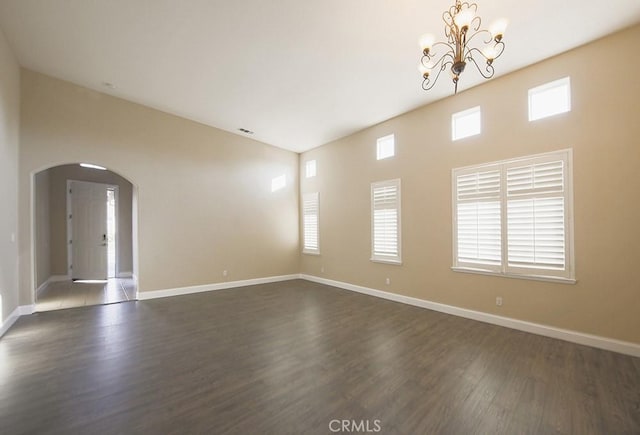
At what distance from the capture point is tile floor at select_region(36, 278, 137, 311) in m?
4.93

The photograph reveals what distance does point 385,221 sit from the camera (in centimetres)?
537

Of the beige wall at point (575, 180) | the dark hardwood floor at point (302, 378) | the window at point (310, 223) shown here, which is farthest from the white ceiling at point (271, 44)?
the dark hardwood floor at point (302, 378)

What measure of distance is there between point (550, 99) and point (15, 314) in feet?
27.5

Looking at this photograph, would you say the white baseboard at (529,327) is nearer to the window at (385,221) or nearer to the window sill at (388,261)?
the window sill at (388,261)

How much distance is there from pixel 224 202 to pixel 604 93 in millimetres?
6599

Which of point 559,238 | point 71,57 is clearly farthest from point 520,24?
point 71,57

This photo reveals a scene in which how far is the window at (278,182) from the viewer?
23.6 feet

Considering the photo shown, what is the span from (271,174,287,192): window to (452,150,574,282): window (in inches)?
176

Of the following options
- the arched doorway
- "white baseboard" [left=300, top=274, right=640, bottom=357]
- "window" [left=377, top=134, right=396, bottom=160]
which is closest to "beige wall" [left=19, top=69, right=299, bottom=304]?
the arched doorway

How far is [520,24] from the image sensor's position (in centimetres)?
291

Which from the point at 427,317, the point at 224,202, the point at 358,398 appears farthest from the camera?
the point at 224,202

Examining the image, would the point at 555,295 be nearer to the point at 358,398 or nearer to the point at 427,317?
the point at 427,317

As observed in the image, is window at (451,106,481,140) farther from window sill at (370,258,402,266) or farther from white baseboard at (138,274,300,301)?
white baseboard at (138,274,300,301)

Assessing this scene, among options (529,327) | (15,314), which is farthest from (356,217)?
(15,314)
